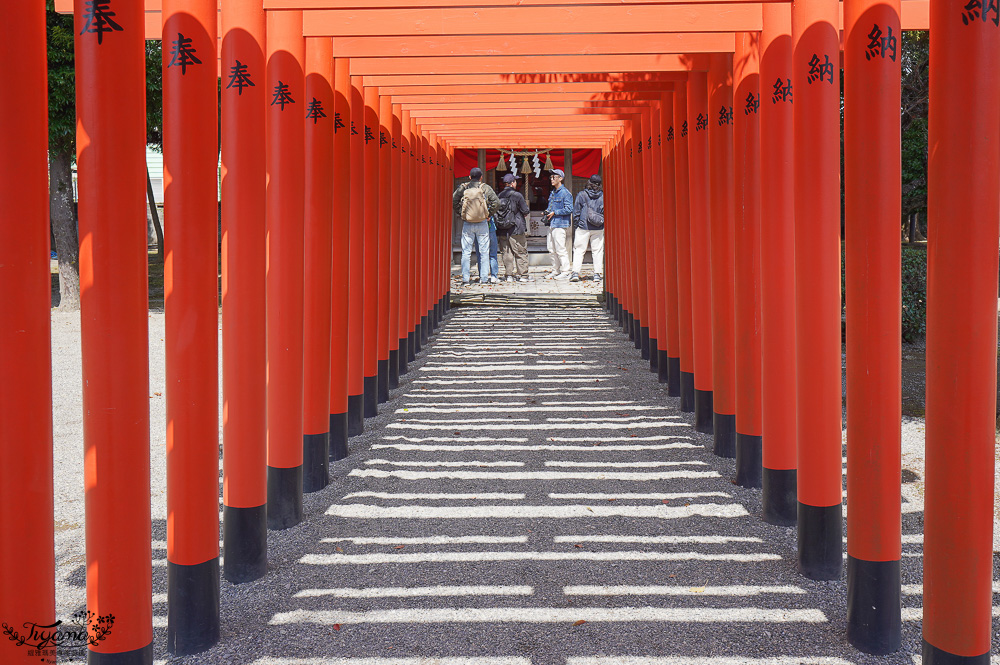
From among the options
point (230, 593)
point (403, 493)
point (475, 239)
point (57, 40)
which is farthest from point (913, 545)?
point (475, 239)

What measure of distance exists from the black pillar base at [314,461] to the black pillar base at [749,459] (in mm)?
2286

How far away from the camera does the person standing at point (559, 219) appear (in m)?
17.0

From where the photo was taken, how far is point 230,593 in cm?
344

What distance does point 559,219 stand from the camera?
17.2m

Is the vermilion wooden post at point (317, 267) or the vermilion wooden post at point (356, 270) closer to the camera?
the vermilion wooden post at point (317, 267)

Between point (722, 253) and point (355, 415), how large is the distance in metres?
2.71

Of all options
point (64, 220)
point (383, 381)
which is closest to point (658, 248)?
point (383, 381)

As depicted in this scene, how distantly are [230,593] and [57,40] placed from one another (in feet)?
26.4

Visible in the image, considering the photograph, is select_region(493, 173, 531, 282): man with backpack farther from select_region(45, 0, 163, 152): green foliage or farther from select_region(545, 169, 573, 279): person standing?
select_region(45, 0, 163, 152): green foliage

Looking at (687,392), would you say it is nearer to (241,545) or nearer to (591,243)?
(241,545)

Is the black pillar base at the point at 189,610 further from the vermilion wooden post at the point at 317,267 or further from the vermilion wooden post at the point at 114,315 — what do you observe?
the vermilion wooden post at the point at 317,267

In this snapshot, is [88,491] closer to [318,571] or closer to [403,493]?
[318,571]

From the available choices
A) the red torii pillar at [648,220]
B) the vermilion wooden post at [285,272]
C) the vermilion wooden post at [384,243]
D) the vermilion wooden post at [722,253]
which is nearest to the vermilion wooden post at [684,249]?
the vermilion wooden post at [722,253]

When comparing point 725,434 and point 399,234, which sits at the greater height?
point 399,234
